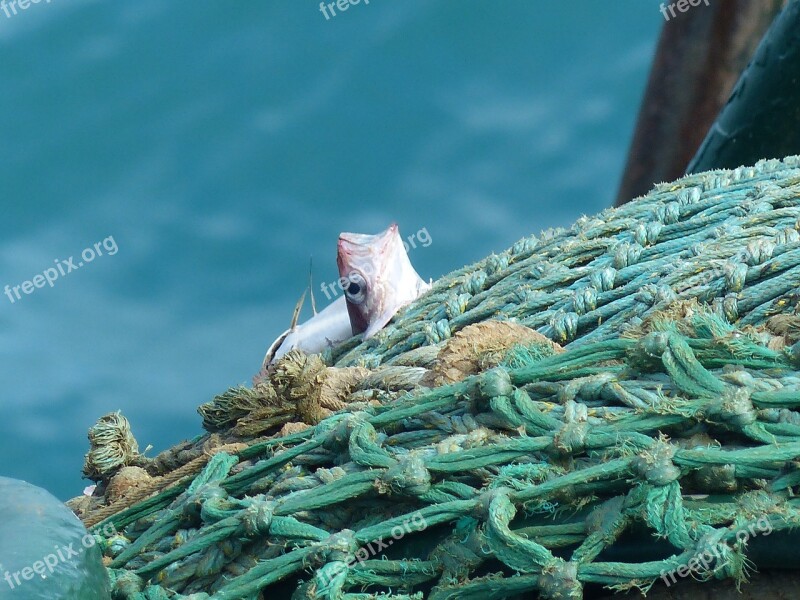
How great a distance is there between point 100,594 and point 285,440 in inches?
11.0

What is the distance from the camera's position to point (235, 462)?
1.27 meters

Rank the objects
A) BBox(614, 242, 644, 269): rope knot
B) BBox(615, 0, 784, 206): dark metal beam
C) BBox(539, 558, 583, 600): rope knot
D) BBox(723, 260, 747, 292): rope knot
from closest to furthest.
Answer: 1. BBox(539, 558, 583, 600): rope knot
2. BBox(723, 260, 747, 292): rope knot
3. BBox(614, 242, 644, 269): rope knot
4. BBox(615, 0, 784, 206): dark metal beam

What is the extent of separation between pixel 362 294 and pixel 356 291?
1 centimetres

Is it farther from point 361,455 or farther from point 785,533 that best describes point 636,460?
point 361,455

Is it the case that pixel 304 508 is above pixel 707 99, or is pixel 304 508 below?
below

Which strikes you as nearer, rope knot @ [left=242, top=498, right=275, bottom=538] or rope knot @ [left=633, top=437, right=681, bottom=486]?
rope knot @ [left=633, top=437, right=681, bottom=486]

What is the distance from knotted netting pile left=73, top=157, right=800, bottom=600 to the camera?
984mm

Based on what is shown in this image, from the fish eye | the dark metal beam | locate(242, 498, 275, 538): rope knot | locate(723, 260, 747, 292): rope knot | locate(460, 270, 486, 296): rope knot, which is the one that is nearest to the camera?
locate(242, 498, 275, 538): rope knot

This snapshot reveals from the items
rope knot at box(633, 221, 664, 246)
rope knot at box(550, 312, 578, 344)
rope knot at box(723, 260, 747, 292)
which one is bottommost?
rope knot at box(723, 260, 747, 292)

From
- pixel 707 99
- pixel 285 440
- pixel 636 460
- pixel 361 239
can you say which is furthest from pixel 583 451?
pixel 707 99

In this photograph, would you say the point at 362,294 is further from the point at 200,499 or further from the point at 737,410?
the point at 737,410

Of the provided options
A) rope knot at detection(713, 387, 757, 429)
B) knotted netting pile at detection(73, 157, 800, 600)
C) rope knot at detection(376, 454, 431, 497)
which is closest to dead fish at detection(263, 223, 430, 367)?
knotted netting pile at detection(73, 157, 800, 600)

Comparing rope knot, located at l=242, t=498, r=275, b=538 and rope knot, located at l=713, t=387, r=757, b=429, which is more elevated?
rope knot, located at l=242, t=498, r=275, b=538

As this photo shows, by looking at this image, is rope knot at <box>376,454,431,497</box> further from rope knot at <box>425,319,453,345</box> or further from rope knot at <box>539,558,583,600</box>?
rope knot at <box>425,319,453,345</box>
